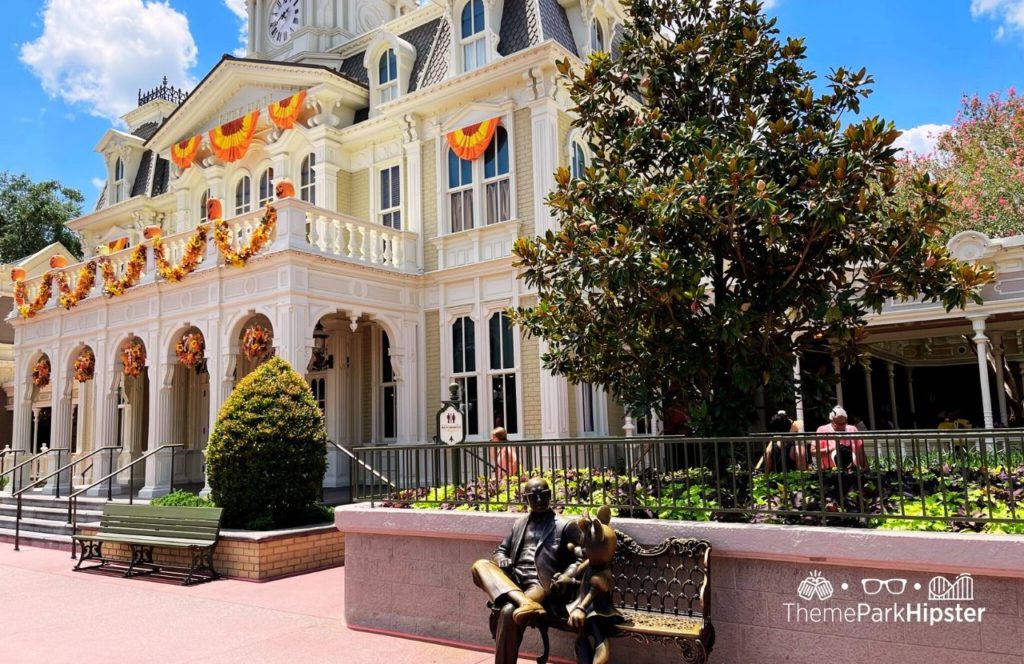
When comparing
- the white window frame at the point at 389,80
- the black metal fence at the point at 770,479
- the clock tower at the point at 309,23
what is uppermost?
the clock tower at the point at 309,23

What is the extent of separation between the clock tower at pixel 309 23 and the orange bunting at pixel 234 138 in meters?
3.15

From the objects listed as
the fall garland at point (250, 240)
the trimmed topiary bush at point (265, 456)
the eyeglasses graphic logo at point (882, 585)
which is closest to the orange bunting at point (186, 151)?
the fall garland at point (250, 240)

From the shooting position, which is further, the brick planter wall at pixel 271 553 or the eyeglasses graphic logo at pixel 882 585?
the brick planter wall at pixel 271 553

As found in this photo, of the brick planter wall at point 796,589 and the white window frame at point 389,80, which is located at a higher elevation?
the white window frame at point 389,80

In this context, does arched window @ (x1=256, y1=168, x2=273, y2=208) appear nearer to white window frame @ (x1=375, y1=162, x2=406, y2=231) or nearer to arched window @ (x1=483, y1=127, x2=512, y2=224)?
white window frame @ (x1=375, y1=162, x2=406, y2=231)

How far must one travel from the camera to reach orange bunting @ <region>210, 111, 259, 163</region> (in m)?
19.3

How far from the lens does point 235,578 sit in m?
10.1

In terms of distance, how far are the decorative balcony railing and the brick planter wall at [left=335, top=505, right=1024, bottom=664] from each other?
29.0 ft

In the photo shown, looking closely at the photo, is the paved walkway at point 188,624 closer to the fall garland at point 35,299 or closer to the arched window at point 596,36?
the fall garland at point 35,299

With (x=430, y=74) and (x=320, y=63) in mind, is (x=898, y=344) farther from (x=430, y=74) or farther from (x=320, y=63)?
(x=320, y=63)

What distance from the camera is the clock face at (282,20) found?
75.5 ft

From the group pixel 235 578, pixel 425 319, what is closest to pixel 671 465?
pixel 235 578

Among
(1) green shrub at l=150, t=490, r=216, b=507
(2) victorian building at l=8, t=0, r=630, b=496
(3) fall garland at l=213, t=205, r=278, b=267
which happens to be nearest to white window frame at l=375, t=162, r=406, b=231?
(2) victorian building at l=8, t=0, r=630, b=496

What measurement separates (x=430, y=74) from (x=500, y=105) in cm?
253
